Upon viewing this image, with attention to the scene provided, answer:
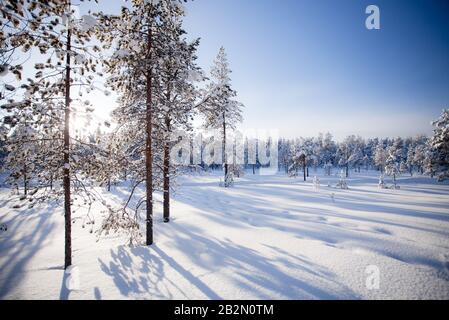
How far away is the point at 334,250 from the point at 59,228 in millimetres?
17912

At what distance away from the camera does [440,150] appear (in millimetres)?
23906

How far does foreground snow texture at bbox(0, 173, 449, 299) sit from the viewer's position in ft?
20.4

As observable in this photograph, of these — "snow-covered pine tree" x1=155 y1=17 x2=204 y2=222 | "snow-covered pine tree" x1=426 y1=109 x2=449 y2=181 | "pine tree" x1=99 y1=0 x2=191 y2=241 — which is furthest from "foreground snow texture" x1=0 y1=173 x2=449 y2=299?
"snow-covered pine tree" x1=426 y1=109 x2=449 y2=181

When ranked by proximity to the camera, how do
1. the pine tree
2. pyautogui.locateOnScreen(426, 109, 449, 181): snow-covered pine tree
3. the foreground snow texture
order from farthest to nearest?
pyautogui.locateOnScreen(426, 109, 449, 181): snow-covered pine tree, the pine tree, the foreground snow texture

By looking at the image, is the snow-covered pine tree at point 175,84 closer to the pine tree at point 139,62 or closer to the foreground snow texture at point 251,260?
the pine tree at point 139,62

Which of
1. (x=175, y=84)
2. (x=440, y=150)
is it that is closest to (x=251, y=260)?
(x=175, y=84)

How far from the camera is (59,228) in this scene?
51.9 feet

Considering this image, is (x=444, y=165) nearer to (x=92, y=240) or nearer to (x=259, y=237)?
(x=259, y=237)

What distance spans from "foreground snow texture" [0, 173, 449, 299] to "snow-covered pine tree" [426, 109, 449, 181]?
13899 millimetres

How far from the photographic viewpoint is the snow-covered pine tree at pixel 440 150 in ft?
75.8

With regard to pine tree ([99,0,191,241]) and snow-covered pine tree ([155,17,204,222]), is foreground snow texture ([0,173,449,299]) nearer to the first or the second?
pine tree ([99,0,191,241])

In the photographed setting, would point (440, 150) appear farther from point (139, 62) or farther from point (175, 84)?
point (139, 62)

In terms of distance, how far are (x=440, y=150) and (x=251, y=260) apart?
28081 mm
